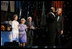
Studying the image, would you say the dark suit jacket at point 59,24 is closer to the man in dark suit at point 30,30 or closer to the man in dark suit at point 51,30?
the man in dark suit at point 51,30

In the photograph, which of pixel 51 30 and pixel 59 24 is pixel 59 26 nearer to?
pixel 59 24

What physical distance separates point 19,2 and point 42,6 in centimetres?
83

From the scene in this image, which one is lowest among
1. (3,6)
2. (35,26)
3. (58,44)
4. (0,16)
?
(58,44)

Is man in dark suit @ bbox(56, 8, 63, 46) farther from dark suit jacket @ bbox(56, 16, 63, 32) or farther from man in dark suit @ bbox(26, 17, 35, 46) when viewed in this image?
man in dark suit @ bbox(26, 17, 35, 46)

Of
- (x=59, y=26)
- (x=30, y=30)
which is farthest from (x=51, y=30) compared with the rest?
(x=30, y=30)

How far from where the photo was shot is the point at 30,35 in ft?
19.0

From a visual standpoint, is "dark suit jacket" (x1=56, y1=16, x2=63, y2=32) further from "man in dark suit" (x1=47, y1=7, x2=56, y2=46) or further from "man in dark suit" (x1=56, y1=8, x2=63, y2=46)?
"man in dark suit" (x1=47, y1=7, x2=56, y2=46)

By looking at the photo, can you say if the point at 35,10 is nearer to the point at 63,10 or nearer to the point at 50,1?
the point at 50,1

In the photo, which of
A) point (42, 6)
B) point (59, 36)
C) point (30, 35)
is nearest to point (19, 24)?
point (30, 35)

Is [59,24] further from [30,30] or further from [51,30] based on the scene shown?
[30,30]

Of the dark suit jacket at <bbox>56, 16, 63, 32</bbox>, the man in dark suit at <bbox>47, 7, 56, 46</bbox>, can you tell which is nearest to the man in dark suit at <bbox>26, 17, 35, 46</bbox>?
the man in dark suit at <bbox>47, 7, 56, 46</bbox>

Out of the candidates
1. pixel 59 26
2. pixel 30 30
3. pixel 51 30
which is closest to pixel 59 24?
pixel 59 26

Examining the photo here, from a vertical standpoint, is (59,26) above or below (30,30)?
above

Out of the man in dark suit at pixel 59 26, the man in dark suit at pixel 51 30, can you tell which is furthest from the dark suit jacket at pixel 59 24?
the man in dark suit at pixel 51 30
